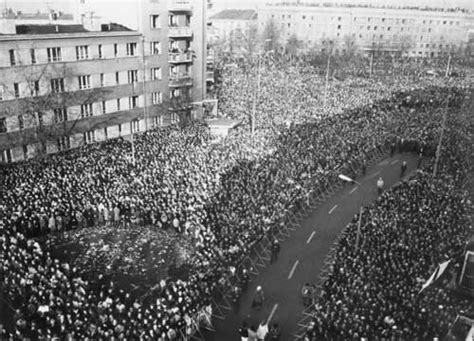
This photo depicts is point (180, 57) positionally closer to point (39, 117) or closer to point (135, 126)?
point (135, 126)

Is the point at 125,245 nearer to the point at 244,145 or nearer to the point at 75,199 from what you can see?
the point at 75,199

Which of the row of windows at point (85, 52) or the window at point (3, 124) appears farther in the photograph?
the row of windows at point (85, 52)

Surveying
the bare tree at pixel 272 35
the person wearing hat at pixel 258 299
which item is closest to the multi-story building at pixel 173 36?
the person wearing hat at pixel 258 299

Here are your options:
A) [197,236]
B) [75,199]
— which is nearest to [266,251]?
[197,236]

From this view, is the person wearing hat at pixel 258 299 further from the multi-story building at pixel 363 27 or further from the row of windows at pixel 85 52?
the multi-story building at pixel 363 27

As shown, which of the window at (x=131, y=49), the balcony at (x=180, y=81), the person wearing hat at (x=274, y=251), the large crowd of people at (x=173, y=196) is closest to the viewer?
the large crowd of people at (x=173, y=196)

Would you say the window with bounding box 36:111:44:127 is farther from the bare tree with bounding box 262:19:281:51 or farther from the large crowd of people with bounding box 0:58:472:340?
the bare tree with bounding box 262:19:281:51

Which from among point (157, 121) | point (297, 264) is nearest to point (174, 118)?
point (157, 121)
